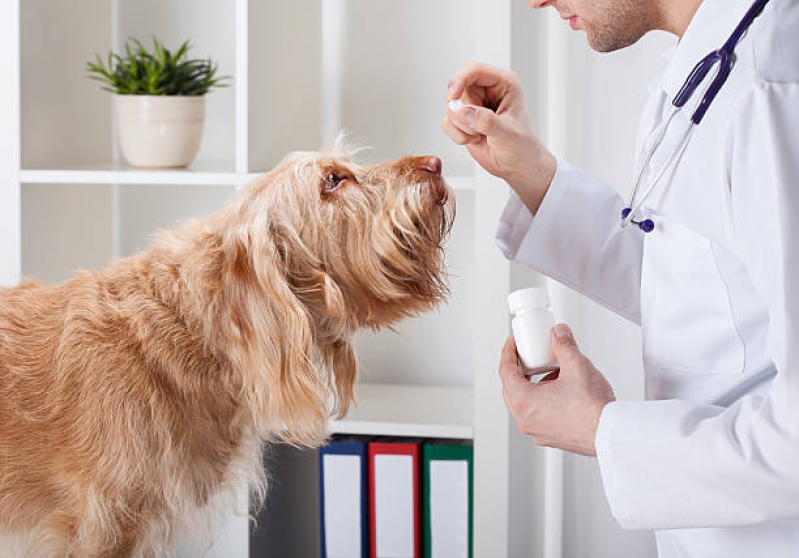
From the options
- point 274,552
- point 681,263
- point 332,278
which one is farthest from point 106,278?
point 274,552

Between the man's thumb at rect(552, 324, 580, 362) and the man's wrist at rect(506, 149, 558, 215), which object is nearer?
the man's thumb at rect(552, 324, 580, 362)

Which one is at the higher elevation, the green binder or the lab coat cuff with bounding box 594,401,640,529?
the lab coat cuff with bounding box 594,401,640,529

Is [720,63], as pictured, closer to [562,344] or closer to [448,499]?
[562,344]

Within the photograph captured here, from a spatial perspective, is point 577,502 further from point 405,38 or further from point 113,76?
point 113,76

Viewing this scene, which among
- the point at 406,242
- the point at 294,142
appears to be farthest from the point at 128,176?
the point at 406,242

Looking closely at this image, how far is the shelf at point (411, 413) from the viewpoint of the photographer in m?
1.72

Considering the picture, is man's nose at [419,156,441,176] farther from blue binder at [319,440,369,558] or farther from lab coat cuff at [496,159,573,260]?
blue binder at [319,440,369,558]

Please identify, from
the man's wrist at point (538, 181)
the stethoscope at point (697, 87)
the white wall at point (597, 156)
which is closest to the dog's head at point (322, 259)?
the man's wrist at point (538, 181)

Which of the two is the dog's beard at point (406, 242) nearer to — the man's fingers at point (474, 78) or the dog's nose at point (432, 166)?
the dog's nose at point (432, 166)

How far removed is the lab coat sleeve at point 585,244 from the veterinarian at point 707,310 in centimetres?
14

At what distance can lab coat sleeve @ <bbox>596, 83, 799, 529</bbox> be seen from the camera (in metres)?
0.76

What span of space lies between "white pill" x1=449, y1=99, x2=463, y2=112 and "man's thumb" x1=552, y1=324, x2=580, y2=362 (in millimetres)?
296

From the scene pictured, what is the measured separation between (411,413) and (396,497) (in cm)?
17

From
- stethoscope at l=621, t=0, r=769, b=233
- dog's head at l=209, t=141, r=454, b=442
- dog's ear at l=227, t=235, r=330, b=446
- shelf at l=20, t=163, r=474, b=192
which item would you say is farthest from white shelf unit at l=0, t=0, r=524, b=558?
stethoscope at l=621, t=0, r=769, b=233
